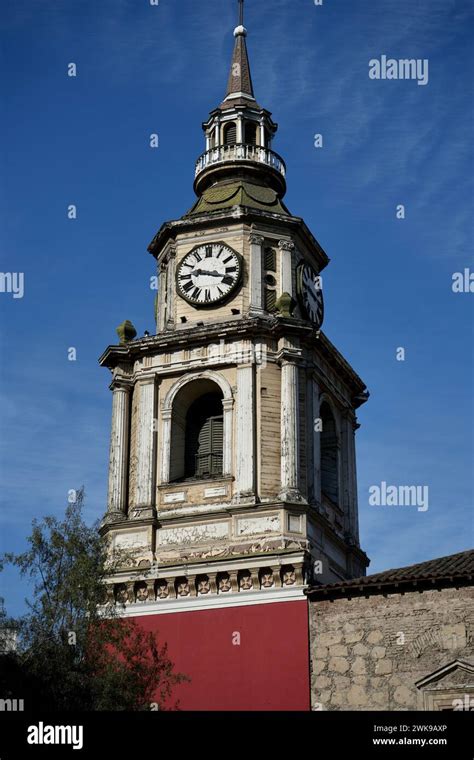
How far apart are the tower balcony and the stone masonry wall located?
17825 mm

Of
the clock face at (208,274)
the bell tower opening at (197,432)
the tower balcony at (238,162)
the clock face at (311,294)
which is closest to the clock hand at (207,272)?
the clock face at (208,274)

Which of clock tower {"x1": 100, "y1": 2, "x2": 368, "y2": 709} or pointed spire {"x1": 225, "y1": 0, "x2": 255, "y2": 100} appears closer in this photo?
clock tower {"x1": 100, "y1": 2, "x2": 368, "y2": 709}

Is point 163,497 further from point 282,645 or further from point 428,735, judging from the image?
point 428,735

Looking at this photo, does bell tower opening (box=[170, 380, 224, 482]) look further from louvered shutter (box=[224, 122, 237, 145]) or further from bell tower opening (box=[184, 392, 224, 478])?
louvered shutter (box=[224, 122, 237, 145])

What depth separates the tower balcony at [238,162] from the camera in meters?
48.0

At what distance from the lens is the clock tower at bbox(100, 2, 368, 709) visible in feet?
125

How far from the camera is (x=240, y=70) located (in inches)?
2052

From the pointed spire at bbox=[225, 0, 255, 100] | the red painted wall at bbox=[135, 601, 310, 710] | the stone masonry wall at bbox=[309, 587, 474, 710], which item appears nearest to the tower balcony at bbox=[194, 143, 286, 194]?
the pointed spire at bbox=[225, 0, 255, 100]

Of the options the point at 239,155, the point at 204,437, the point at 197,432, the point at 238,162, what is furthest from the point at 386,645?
the point at 239,155

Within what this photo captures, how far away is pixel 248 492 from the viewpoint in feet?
130

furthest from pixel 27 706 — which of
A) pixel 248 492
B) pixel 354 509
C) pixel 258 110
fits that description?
pixel 258 110

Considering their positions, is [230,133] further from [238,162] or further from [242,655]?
[242,655]

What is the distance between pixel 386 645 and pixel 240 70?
83.8ft

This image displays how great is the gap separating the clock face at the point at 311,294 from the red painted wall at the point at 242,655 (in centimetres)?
1061
